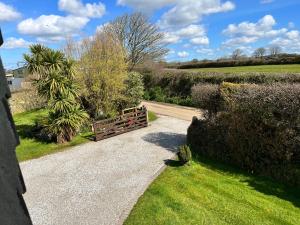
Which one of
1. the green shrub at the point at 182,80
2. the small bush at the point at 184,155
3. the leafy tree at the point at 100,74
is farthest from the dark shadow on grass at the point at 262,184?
the green shrub at the point at 182,80

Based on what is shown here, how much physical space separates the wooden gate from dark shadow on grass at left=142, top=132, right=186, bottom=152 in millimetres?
1734

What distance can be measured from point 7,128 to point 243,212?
8.22 m

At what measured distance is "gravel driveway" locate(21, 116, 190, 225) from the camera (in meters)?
8.62

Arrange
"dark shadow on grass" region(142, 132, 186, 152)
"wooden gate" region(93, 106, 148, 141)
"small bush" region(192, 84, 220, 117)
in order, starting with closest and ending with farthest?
"small bush" region(192, 84, 220, 117) < "dark shadow on grass" region(142, 132, 186, 152) < "wooden gate" region(93, 106, 148, 141)

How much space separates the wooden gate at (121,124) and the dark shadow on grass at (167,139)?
1.73m

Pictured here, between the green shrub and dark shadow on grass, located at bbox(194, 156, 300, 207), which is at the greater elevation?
the green shrub

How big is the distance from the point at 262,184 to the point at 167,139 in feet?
21.1

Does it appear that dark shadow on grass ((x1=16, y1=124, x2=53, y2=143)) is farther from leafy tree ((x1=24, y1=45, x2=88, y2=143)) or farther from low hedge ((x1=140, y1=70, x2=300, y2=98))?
low hedge ((x1=140, y1=70, x2=300, y2=98))

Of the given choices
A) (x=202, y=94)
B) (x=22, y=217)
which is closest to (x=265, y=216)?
(x=202, y=94)

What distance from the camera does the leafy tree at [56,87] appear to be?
15.0 meters

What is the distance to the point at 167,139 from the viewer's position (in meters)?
15.8

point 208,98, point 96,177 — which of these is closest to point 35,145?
point 96,177

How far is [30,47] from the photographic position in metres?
14.9

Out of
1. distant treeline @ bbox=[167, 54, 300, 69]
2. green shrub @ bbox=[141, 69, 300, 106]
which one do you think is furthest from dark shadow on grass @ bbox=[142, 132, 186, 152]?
distant treeline @ bbox=[167, 54, 300, 69]
